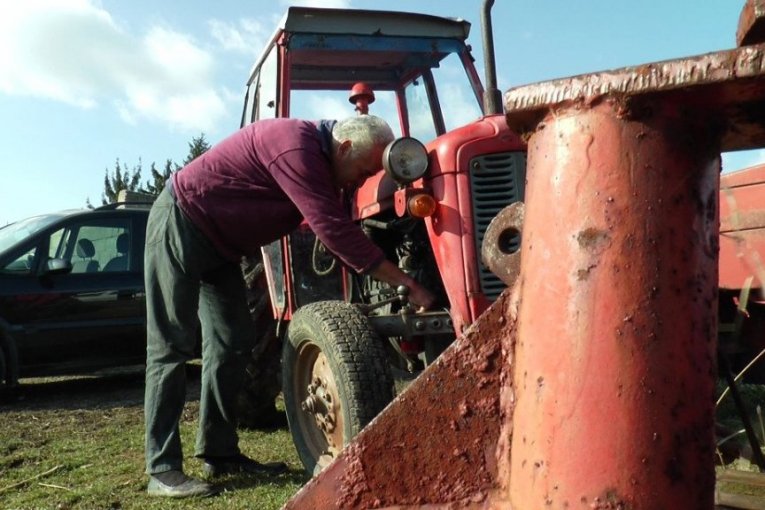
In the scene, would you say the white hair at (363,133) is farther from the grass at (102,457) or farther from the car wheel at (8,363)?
the car wheel at (8,363)

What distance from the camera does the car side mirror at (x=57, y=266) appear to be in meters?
6.76

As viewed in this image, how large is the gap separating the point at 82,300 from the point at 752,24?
6680mm

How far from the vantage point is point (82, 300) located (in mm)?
6898

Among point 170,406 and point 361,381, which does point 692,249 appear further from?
point 170,406

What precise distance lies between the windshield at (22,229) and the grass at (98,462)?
5.11 feet

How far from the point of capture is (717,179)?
3.22 ft

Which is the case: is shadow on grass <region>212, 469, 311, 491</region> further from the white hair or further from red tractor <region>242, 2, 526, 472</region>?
the white hair

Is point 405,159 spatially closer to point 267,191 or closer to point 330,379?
point 267,191

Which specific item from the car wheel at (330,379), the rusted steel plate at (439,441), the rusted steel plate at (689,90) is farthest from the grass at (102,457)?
the rusted steel plate at (689,90)

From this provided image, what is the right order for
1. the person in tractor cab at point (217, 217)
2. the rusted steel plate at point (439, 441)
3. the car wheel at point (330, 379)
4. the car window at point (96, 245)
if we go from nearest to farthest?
the rusted steel plate at point (439, 441)
the car wheel at point (330, 379)
the person in tractor cab at point (217, 217)
the car window at point (96, 245)

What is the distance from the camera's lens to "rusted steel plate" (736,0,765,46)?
938 millimetres

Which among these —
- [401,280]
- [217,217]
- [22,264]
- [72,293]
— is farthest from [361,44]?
[22,264]

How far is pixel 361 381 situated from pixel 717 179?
2.16 meters

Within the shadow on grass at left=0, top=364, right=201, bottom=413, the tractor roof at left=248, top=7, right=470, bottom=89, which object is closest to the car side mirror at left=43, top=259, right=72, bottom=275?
the shadow on grass at left=0, top=364, right=201, bottom=413
